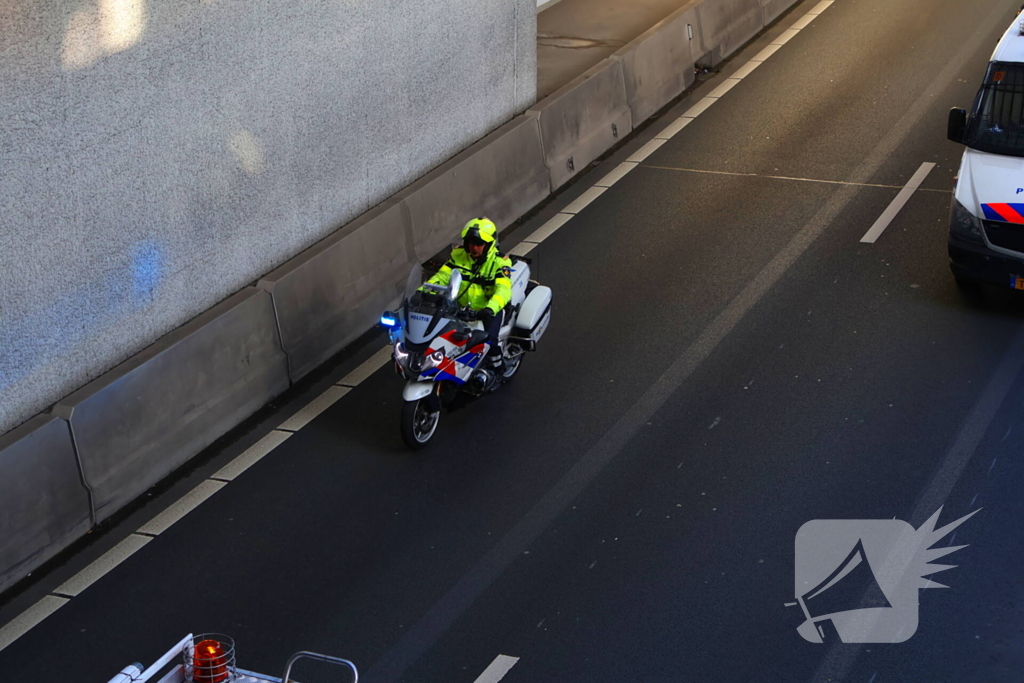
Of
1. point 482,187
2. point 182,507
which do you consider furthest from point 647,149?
point 182,507

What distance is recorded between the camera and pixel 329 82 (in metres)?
10.9

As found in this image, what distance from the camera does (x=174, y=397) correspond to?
30.0 feet

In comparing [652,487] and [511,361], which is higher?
[511,361]

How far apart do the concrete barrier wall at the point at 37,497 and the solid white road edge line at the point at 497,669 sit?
125 inches

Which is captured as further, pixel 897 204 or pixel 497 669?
pixel 897 204

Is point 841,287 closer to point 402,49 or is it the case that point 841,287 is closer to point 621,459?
point 621,459

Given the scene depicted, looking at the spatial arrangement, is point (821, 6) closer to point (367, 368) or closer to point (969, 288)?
point (969, 288)

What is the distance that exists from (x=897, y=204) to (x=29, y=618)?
9.70m

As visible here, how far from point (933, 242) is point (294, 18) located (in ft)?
22.1

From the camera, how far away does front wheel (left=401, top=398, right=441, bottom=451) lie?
30.0 ft

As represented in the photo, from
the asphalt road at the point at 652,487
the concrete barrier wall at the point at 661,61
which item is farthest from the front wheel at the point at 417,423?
the concrete barrier wall at the point at 661,61

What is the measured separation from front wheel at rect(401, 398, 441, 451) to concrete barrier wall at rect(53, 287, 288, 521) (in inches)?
52.6

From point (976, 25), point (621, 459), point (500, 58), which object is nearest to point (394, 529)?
point (621, 459)

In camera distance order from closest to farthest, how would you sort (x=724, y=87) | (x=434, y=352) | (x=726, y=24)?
1. (x=434, y=352)
2. (x=724, y=87)
3. (x=726, y=24)
